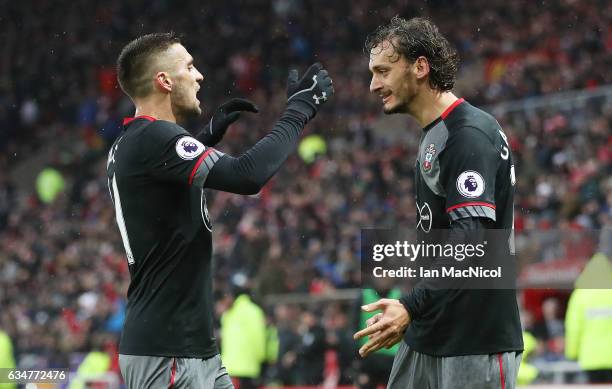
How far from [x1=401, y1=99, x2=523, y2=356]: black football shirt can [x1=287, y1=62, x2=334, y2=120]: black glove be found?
457 mm

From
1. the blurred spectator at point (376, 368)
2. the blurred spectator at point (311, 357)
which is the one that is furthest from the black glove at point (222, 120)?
the blurred spectator at point (311, 357)

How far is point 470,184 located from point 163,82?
1.26 metres

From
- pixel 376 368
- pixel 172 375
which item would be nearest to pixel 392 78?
pixel 172 375

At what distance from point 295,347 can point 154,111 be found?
6.61 m

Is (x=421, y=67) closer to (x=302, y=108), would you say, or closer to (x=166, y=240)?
(x=302, y=108)

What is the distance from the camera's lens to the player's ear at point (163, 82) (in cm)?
411

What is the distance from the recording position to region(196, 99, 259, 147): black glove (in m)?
4.59

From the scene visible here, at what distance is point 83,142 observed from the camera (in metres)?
19.8

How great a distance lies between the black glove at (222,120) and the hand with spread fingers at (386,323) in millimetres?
1229

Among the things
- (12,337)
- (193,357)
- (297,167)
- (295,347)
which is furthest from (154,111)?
(297,167)

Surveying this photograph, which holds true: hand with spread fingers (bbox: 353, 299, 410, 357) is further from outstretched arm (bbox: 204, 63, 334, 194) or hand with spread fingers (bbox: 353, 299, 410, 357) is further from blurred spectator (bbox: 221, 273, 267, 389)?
blurred spectator (bbox: 221, 273, 267, 389)

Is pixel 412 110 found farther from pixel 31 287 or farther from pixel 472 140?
pixel 31 287

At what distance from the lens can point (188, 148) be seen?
3811 mm

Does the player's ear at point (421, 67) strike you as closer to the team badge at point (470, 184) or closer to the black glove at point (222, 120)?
the team badge at point (470, 184)
